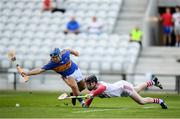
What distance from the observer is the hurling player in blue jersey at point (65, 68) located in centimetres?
2711

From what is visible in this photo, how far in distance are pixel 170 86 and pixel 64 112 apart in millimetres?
15128

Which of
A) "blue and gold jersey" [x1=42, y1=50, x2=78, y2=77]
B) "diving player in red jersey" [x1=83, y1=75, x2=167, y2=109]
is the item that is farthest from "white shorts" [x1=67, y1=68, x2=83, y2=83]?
"diving player in red jersey" [x1=83, y1=75, x2=167, y2=109]

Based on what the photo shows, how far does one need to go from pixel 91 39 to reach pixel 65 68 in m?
15.2

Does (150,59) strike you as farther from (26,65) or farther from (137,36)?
(26,65)

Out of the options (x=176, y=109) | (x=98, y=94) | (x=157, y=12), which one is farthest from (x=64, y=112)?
(x=157, y=12)

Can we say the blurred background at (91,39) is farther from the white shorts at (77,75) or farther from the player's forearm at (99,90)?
the player's forearm at (99,90)

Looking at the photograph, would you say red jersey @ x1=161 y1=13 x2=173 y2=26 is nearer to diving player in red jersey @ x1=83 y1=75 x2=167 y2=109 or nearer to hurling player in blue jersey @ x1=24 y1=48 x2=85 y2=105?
hurling player in blue jersey @ x1=24 y1=48 x2=85 y2=105

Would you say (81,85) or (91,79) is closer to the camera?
(91,79)

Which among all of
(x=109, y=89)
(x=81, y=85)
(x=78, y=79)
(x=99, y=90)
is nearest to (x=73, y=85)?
(x=78, y=79)

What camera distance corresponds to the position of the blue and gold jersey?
27.4 m

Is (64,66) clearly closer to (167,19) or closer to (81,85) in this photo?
(81,85)

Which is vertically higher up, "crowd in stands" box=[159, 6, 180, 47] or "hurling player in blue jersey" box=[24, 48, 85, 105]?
"crowd in stands" box=[159, 6, 180, 47]

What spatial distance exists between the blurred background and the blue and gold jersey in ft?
37.3

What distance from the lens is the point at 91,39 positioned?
42.8 metres
